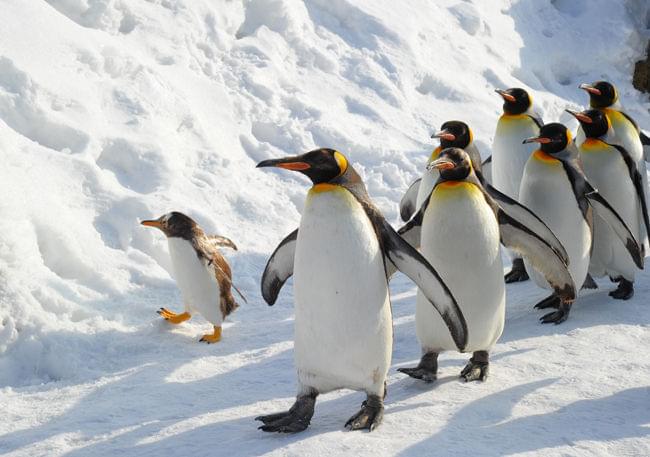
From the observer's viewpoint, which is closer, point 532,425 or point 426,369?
point 532,425

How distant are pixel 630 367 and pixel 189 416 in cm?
191

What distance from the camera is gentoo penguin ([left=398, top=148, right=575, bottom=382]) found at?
359 centimetres

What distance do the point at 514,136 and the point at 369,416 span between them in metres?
2.62

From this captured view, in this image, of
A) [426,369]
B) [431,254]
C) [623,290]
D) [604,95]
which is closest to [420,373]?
[426,369]

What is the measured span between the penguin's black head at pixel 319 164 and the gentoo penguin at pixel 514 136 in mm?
2344

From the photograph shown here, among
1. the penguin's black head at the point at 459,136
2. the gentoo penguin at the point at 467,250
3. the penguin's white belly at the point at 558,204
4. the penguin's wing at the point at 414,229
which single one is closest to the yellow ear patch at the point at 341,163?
the gentoo penguin at the point at 467,250

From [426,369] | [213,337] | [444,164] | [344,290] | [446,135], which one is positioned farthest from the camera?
[213,337]

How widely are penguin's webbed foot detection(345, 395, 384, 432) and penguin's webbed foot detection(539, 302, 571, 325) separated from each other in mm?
1623

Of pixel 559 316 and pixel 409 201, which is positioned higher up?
pixel 409 201

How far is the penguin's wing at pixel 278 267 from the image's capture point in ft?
11.7

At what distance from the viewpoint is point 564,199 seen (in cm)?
454

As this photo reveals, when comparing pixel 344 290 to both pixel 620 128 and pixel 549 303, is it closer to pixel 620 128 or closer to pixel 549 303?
A: pixel 549 303

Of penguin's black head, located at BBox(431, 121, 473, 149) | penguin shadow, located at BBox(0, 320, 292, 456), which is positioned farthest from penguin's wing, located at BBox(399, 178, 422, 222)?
penguin shadow, located at BBox(0, 320, 292, 456)

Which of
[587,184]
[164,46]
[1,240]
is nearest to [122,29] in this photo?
[164,46]
